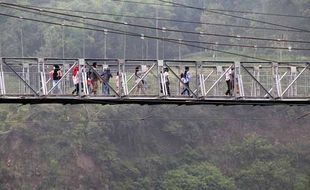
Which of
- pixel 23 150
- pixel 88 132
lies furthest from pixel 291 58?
pixel 23 150

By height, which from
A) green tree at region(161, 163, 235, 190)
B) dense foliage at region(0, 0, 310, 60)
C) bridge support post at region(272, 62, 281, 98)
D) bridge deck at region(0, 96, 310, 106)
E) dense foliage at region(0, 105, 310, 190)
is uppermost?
dense foliage at region(0, 0, 310, 60)

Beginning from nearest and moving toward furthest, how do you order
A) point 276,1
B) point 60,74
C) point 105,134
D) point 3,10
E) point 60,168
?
point 60,74, point 60,168, point 105,134, point 3,10, point 276,1

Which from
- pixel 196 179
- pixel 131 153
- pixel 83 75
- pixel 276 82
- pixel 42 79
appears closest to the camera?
pixel 42 79

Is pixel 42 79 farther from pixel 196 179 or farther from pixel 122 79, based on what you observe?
pixel 196 179

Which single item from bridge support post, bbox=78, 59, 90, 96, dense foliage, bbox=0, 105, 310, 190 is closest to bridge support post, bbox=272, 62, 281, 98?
bridge support post, bbox=78, 59, 90, 96

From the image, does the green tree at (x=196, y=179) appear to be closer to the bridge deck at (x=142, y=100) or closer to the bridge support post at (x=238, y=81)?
the bridge support post at (x=238, y=81)

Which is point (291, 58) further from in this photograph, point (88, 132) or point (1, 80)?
point (1, 80)

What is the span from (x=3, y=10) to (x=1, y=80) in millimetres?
37905

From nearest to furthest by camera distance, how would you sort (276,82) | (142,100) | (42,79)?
(42,79) < (142,100) < (276,82)

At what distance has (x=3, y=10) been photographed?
55.3m

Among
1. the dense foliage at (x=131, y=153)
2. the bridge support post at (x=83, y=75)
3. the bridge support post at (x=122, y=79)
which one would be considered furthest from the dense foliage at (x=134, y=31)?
the bridge support post at (x=83, y=75)

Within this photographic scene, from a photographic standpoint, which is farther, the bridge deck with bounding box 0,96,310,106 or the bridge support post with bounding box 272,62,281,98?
the bridge support post with bounding box 272,62,281,98

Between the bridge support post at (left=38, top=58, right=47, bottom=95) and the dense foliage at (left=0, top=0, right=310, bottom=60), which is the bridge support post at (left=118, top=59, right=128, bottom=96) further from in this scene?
the dense foliage at (left=0, top=0, right=310, bottom=60)

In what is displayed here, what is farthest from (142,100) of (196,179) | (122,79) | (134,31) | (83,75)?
(134,31)
